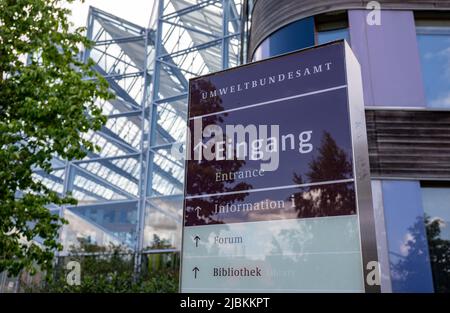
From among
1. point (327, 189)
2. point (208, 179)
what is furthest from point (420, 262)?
point (208, 179)

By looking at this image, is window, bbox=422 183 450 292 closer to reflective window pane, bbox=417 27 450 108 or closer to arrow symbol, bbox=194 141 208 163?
reflective window pane, bbox=417 27 450 108

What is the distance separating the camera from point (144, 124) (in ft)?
87.7

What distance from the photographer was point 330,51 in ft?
12.3

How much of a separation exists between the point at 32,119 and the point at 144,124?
17839 millimetres

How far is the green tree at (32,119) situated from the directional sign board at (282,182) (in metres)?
5.66

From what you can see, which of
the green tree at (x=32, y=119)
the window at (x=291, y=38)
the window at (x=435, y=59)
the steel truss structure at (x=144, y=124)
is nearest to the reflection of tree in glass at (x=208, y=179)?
the window at (x=291, y=38)

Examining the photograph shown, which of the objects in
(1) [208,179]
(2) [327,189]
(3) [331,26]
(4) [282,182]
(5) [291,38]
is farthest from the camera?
(5) [291,38]

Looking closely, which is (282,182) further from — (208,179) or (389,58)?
(389,58)

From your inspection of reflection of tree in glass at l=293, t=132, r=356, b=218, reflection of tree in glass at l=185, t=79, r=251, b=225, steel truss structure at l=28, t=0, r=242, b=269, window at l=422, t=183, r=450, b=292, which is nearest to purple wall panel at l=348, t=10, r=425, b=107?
window at l=422, t=183, r=450, b=292

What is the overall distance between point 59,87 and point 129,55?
21.4 metres

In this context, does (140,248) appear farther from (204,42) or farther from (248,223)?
(248,223)

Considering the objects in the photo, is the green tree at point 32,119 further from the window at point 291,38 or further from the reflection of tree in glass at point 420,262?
the reflection of tree in glass at point 420,262

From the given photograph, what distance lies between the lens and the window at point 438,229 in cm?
691

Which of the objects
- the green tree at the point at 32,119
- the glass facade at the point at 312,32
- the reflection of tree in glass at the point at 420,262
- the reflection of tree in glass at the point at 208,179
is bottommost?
the reflection of tree in glass at the point at 420,262
